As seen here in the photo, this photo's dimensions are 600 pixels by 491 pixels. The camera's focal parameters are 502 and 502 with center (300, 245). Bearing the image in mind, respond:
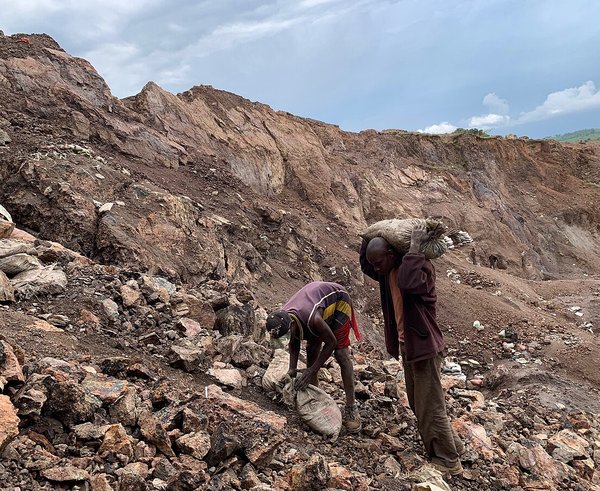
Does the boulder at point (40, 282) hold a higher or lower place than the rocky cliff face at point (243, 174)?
lower

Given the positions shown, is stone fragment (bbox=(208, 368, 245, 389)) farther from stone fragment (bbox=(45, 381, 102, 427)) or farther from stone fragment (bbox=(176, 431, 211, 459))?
stone fragment (bbox=(45, 381, 102, 427))

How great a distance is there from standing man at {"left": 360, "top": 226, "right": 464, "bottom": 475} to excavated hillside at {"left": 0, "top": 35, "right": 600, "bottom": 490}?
21 cm

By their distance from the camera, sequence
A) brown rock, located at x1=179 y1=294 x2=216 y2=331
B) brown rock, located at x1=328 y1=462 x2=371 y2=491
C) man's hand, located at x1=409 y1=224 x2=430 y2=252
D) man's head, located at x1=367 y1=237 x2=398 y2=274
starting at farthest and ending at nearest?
brown rock, located at x1=179 y1=294 x2=216 y2=331, man's head, located at x1=367 y1=237 x2=398 y2=274, man's hand, located at x1=409 y1=224 x2=430 y2=252, brown rock, located at x1=328 y1=462 x2=371 y2=491

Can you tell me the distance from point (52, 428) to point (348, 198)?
15246 millimetres

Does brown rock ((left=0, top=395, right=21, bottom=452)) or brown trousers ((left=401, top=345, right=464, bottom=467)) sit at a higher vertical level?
brown rock ((left=0, top=395, right=21, bottom=452))

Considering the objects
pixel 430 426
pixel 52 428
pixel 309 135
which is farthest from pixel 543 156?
pixel 52 428

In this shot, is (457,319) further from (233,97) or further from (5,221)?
(233,97)

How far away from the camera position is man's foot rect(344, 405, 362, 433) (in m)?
3.89

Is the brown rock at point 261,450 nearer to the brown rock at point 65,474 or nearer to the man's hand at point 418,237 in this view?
the brown rock at point 65,474

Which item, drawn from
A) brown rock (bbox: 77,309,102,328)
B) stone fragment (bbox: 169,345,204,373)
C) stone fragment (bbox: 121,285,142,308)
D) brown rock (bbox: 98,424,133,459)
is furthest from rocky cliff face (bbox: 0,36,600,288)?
brown rock (bbox: 98,424,133,459)

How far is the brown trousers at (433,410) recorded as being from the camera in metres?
3.53

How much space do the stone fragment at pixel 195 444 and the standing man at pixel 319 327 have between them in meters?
1.09

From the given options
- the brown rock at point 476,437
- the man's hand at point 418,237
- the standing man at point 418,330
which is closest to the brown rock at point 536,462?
the brown rock at point 476,437

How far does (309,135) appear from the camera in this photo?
19.0 metres
